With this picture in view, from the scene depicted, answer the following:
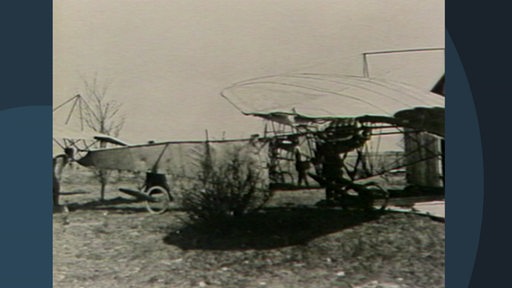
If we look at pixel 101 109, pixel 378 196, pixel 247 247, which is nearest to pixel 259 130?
pixel 247 247

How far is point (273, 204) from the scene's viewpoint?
188 inches

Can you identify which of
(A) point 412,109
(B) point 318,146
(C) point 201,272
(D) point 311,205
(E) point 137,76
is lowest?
(C) point 201,272

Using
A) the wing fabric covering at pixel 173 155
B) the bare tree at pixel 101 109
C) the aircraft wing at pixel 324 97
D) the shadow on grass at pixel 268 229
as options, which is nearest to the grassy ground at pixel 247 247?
the shadow on grass at pixel 268 229

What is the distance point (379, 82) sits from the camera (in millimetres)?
4754

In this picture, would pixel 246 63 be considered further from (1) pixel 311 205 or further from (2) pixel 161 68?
(1) pixel 311 205

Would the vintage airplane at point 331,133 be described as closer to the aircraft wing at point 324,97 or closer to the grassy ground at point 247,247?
the aircraft wing at point 324,97

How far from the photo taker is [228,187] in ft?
15.7

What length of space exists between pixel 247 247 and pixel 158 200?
0.88 m

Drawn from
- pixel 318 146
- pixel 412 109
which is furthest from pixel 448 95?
pixel 318 146

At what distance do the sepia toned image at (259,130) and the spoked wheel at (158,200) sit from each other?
114 millimetres

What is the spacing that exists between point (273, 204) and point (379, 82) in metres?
1.40

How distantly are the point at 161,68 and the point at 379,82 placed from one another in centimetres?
190

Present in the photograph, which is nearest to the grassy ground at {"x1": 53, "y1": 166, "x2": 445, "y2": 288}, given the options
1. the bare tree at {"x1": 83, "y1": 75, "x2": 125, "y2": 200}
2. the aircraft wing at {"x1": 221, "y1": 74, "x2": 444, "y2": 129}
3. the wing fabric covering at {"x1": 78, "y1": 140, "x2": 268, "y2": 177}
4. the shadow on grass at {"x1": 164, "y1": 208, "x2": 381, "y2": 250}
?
the shadow on grass at {"x1": 164, "y1": 208, "x2": 381, "y2": 250}

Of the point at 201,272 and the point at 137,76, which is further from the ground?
the point at 137,76
